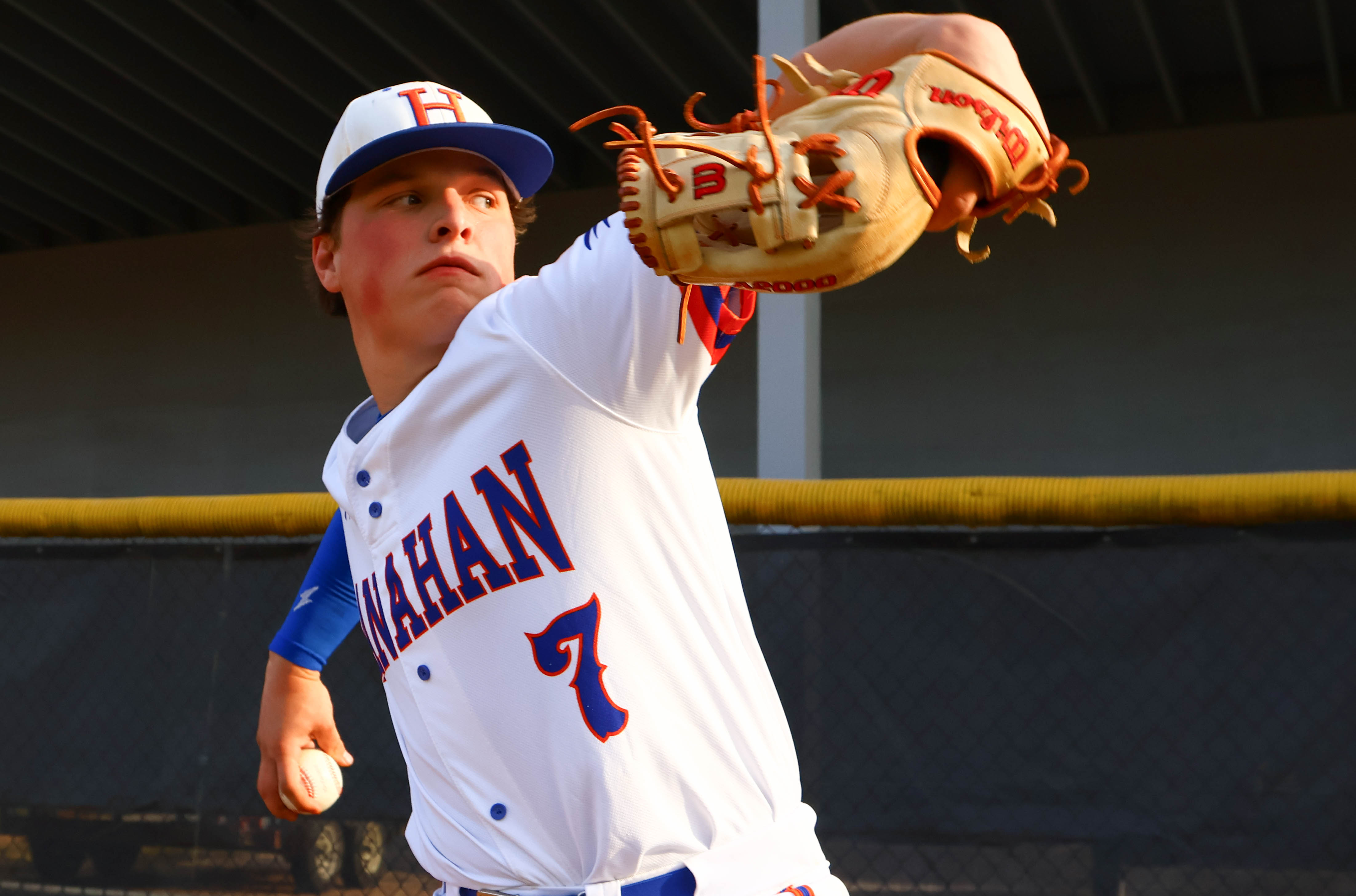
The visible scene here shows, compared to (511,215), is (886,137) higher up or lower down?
lower down

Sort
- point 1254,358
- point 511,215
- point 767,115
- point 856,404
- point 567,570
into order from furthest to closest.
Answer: point 856,404
point 1254,358
point 511,215
point 567,570
point 767,115

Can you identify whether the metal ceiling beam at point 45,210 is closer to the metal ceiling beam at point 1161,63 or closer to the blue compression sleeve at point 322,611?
the metal ceiling beam at point 1161,63

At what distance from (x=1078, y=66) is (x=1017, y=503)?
16.6ft

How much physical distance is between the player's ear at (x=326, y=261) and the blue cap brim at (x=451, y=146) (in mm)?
90

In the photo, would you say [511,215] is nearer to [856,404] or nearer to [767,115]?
[767,115]

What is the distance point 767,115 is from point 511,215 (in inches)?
30.8

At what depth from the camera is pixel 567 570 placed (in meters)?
1.15

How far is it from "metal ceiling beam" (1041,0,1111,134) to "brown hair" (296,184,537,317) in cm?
502

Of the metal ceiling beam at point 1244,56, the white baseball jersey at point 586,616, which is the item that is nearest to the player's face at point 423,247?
the white baseball jersey at point 586,616

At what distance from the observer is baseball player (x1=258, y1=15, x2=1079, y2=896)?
1104 mm

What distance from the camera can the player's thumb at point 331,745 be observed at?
67.3 inches

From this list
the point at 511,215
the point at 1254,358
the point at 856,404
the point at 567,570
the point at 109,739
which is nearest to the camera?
the point at 567,570

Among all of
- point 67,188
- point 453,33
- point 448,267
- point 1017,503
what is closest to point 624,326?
point 448,267

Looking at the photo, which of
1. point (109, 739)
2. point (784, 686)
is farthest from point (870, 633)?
point (109, 739)
